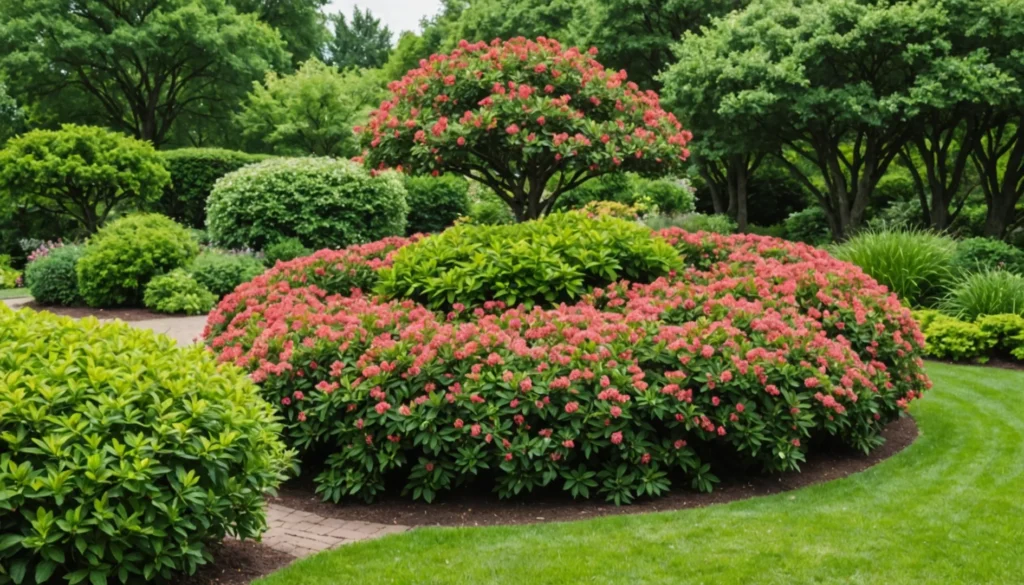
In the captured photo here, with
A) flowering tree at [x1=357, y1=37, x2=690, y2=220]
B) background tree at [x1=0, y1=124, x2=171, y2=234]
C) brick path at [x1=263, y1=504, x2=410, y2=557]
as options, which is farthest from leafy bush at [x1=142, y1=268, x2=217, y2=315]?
brick path at [x1=263, y1=504, x2=410, y2=557]

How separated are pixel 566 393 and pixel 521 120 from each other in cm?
308

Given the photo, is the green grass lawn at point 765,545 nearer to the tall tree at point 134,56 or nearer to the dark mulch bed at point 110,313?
the dark mulch bed at point 110,313

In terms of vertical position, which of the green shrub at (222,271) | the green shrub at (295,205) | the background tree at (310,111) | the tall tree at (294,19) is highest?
the tall tree at (294,19)

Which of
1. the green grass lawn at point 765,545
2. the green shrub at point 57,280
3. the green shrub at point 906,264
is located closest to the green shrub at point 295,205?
the green shrub at point 57,280

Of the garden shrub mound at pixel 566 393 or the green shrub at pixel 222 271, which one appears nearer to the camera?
the garden shrub mound at pixel 566 393

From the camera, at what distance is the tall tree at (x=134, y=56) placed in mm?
28438

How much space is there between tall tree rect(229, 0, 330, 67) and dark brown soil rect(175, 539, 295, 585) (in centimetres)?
3662

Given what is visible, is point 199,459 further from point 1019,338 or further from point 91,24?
point 91,24

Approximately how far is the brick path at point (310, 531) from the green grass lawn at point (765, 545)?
0.19 meters

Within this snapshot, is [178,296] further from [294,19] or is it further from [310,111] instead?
[294,19]

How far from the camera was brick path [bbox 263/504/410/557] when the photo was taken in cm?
424

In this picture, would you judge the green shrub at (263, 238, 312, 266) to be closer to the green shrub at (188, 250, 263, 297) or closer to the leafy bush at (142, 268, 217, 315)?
the green shrub at (188, 250, 263, 297)

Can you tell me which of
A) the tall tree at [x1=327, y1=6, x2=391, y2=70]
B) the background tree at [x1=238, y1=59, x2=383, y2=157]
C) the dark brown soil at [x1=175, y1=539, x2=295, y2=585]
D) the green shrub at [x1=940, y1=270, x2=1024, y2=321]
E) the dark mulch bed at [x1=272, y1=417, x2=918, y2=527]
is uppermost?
the tall tree at [x1=327, y1=6, x2=391, y2=70]

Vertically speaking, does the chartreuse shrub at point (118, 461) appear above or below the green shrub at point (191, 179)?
below
